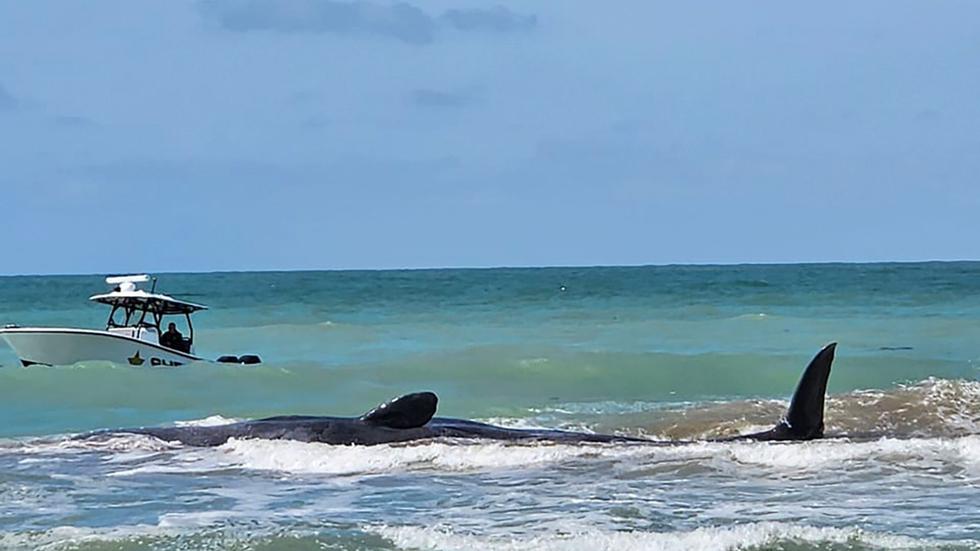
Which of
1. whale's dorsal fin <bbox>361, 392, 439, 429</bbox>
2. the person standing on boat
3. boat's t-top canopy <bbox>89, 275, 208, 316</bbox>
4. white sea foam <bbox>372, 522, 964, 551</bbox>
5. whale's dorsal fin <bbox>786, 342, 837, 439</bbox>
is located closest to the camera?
white sea foam <bbox>372, 522, 964, 551</bbox>

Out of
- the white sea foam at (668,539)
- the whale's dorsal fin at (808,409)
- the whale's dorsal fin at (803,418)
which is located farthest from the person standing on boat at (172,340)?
the white sea foam at (668,539)

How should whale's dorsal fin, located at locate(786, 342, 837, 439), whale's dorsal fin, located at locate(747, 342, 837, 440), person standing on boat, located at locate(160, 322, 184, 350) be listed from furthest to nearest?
1. person standing on boat, located at locate(160, 322, 184, 350)
2. whale's dorsal fin, located at locate(747, 342, 837, 440)
3. whale's dorsal fin, located at locate(786, 342, 837, 439)

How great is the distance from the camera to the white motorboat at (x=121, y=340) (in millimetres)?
27531

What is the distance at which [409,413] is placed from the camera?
47.3 feet

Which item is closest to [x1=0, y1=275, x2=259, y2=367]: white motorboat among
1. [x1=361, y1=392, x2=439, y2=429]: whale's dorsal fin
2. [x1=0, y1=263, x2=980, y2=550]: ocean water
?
[x1=0, y1=263, x2=980, y2=550]: ocean water

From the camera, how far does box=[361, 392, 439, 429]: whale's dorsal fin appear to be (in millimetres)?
14430

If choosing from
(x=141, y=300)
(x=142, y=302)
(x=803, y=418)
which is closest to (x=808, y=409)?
(x=803, y=418)

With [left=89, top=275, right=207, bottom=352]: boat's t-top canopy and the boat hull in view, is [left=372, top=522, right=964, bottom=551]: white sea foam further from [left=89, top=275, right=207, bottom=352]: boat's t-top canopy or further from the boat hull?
the boat hull

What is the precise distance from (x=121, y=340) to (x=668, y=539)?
19769 millimetres

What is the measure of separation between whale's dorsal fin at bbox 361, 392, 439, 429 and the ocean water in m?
0.48

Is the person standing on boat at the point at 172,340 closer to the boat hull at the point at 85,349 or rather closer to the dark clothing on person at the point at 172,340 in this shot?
the dark clothing on person at the point at 172,340

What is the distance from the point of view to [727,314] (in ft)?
171

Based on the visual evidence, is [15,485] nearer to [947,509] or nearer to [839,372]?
[947,509]

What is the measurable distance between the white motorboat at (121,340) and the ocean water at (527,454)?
0.68 meters
